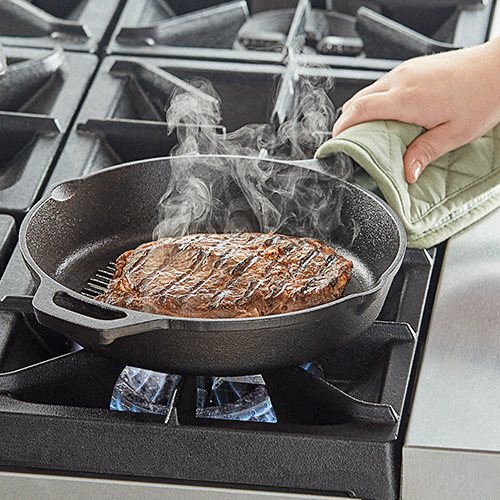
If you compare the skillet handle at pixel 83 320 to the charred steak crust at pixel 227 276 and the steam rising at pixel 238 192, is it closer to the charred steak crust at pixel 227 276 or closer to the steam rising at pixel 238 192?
the charred steak crust at pixel 227 276

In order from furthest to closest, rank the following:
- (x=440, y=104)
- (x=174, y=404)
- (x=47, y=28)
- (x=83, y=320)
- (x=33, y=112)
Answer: (x=47, y=28)
(x=33, y=112)
(x=440, y=104)
(x=174, y=404)
(x=83, y=320)

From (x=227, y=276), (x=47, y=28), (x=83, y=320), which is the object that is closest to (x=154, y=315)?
(x=83, y=320)

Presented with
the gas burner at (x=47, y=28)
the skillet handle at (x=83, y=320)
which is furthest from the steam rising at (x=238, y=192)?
the gas burner at (x=47, y=28)

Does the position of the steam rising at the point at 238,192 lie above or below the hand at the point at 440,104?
below

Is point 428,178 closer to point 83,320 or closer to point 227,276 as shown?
point 227,276

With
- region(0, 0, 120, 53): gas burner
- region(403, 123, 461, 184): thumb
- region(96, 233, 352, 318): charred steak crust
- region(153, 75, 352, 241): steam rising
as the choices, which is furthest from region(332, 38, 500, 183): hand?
region(0, 0, 120, 53): gas burner

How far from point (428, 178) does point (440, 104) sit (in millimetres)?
118

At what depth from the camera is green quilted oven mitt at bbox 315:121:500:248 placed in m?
1.13

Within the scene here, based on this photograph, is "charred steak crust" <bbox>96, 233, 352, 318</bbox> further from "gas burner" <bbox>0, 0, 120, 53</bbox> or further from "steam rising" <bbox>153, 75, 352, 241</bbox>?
"gas burner" <bbox>0, 0, 120, 53</bbox>

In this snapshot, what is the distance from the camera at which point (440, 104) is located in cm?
117

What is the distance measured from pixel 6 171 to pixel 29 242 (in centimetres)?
49

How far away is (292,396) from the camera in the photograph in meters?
0.93

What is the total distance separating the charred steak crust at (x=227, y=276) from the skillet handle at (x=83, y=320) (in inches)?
4.8

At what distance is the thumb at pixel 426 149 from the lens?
3.80 ft
